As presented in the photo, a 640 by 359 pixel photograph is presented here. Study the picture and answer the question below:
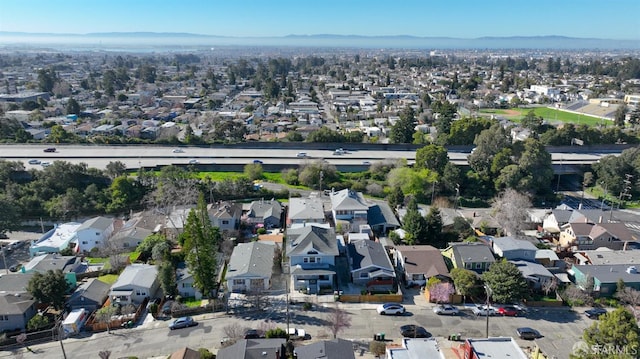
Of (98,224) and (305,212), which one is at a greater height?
(305,212)

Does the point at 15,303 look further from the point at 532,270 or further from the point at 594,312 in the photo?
the point at 594,312

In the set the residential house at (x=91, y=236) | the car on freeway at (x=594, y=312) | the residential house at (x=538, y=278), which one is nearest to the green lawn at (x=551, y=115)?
the residential house at (x=538, y=278)

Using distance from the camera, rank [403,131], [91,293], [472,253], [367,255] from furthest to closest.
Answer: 1. [403,131]
2. [472,253]
3. [367,255]
4. [91,293]

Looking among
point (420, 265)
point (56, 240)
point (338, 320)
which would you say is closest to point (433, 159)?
point (420, 265)

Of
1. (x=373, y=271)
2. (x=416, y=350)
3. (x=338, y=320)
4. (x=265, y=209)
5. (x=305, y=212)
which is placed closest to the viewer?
(x=416, y=350)

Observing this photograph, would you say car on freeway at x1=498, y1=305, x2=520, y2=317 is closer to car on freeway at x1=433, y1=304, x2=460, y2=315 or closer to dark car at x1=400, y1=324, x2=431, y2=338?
car on freeway at x1=433, y1=304, x2=460, y2=315

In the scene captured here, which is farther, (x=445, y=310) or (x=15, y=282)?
(x=15, y=282)
